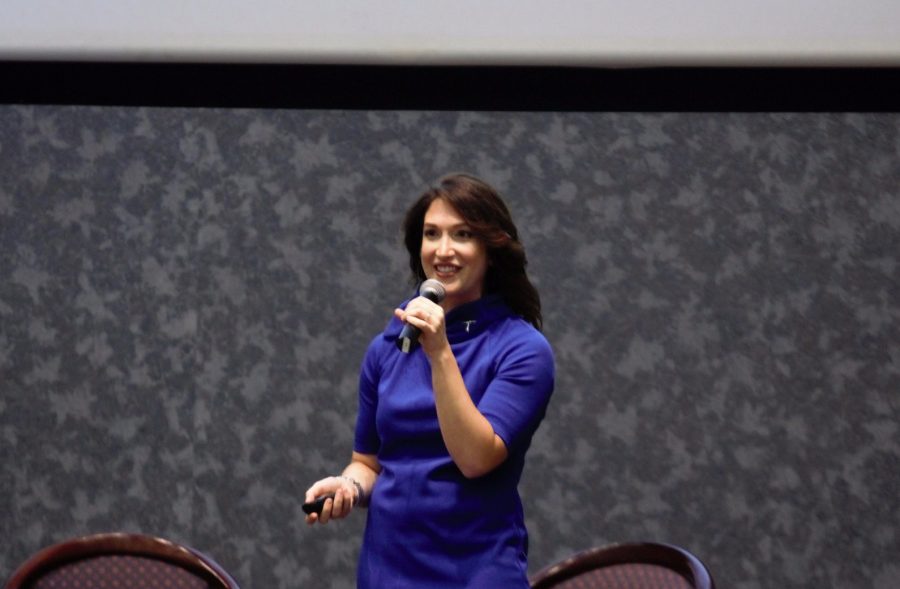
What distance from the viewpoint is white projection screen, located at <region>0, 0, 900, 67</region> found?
2170 millimetres

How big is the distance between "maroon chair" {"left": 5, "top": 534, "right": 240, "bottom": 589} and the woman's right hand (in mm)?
389

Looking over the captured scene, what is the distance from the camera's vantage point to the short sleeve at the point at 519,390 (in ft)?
4.34

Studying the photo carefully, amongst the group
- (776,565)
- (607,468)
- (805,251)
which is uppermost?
(805,251)

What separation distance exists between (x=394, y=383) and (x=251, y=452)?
1.29m

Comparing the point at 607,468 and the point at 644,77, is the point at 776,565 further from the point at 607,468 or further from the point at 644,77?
the point at 644,77

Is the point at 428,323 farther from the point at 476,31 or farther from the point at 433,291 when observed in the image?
the point at 476,31

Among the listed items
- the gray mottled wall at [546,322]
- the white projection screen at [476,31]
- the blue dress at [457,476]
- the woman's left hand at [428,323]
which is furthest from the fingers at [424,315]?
the gray mottled wall at [546,322]

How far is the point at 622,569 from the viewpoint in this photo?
1.70 m

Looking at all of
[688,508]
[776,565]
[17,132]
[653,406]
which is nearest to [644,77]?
[653,406]

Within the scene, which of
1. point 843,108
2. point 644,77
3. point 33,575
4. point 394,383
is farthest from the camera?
point 843,108

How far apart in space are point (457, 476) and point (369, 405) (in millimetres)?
217

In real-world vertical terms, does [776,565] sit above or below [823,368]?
below

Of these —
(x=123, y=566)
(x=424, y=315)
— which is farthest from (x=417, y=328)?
(x=123, y=566)

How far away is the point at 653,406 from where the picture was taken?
8.54ft
